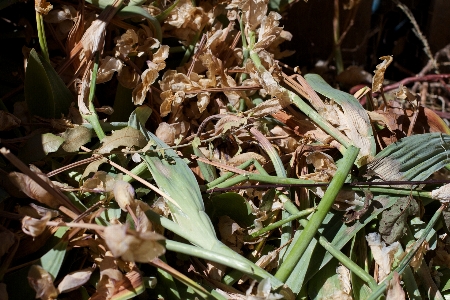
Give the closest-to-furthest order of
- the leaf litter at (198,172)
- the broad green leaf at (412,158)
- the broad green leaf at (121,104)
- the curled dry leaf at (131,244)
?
1. the curled dry leaf at (131,244)
2. the leaf litter at (198,172)
3. the broad green leaf at (412,158)
4. the broad green leaf at (121,104)

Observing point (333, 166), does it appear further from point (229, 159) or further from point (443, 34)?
point (443, 34)

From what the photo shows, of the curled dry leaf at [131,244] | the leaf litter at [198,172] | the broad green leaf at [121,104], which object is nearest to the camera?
the curled dry leaf at [131,244]

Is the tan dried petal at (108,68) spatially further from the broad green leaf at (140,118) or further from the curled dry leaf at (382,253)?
the curled dry leaf at (382,253)

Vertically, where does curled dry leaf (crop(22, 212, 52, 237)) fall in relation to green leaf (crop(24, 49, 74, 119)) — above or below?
below

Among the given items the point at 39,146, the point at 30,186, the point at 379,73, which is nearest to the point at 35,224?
the point at 30,186

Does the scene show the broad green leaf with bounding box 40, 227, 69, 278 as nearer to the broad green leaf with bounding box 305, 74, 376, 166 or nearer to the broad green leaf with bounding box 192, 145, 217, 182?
the broad green leaf with bounding box 192, 145, 217, 182

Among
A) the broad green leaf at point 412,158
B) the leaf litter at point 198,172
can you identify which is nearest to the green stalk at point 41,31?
the leaf litter at point 198,172

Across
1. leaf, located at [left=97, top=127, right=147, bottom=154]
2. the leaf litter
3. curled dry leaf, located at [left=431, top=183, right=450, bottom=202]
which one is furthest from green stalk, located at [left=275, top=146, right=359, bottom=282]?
leaf, located at [left=97, top=127, right=147, bottom=154]
